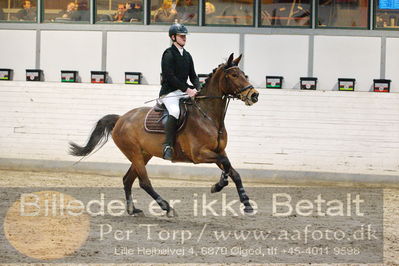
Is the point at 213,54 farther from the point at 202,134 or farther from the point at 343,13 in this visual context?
the point at 202,134

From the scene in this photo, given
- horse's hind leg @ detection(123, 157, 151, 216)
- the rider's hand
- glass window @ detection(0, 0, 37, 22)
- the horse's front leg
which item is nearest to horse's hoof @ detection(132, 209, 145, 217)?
horse's hind leg @ detection(123, 157, 151, 216)

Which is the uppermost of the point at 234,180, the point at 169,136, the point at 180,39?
the point at 180,39

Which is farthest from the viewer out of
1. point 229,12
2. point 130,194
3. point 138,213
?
point 229,12

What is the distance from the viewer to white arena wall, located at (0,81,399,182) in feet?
45.9

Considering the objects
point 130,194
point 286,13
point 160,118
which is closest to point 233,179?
point 160,118

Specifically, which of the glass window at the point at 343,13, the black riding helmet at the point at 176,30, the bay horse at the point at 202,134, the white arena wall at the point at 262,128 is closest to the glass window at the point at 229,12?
the glass window at the point at 343,13

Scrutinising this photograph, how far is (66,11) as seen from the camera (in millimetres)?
15531

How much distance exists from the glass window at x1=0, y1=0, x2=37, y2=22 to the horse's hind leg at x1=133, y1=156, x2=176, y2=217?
661 centimetres

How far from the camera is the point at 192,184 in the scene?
14.0 metres

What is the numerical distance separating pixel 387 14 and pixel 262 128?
3.03 meters

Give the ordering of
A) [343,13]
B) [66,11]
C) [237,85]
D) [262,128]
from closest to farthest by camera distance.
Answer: [237,85]
[262,128]
[343,13]
[66,11]

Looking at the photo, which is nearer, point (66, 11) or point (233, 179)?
point (233, 179)

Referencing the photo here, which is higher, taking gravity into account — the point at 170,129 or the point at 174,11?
the point at 174,11

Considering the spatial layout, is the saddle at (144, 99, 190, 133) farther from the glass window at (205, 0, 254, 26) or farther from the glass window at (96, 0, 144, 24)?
the glass window at (96, 0, 144, 24)
